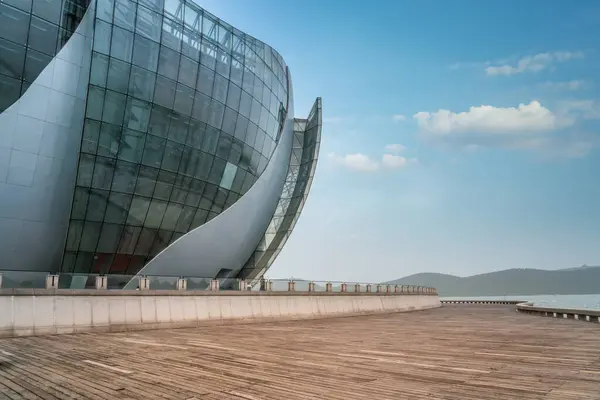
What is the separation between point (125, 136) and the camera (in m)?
27.7

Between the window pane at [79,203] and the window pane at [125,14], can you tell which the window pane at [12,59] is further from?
the window pane at [79,203]

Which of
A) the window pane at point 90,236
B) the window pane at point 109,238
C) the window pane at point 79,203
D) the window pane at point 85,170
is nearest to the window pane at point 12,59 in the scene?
the window pane at point 85,170

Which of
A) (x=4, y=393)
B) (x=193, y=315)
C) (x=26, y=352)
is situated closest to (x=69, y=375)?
(x=4, y=393)

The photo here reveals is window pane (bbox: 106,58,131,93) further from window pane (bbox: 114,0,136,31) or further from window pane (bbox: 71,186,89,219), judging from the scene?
window pane (bbox: 71,186,89,219)

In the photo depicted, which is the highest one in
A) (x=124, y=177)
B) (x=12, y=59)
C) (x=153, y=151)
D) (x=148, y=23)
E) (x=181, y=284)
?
(x=148, y=23)

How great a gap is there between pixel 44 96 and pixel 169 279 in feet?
44.7

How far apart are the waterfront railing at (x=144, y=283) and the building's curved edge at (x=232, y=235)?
22.1 feet

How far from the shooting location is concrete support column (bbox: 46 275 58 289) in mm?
17656

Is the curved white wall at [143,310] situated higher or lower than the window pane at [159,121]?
lower

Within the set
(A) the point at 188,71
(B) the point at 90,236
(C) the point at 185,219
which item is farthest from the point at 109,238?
(A) the point at 188,71

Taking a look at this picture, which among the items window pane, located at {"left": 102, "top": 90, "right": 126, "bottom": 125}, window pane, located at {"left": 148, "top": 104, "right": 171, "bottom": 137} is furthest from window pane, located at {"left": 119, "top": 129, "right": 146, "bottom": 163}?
window pane, located at {"left": 102, "top": 90, "right": 126, "bottom": 125}

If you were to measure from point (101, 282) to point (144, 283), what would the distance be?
181 centimetres

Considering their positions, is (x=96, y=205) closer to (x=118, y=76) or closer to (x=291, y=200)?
(x=118, y=76)

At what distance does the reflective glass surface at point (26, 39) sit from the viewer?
78.4 ft
